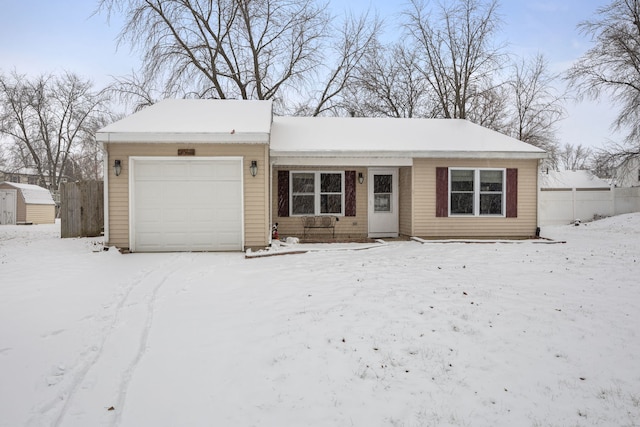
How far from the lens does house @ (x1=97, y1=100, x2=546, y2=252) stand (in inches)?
370

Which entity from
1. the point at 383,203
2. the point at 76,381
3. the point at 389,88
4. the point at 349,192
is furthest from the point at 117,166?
the point at 389,88

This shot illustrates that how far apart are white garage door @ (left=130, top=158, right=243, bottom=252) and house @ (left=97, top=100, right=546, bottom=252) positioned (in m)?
0.02

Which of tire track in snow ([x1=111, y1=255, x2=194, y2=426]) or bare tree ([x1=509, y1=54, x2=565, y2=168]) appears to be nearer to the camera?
tire track in snow ([x1=111, y1=255, x2=194, y2=426])

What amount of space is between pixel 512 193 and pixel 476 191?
1119 millimetres

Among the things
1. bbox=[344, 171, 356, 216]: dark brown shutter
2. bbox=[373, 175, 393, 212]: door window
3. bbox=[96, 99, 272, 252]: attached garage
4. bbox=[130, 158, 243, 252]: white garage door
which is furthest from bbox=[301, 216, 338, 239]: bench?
bbox=[130, 158, 243, 252]: white garage door

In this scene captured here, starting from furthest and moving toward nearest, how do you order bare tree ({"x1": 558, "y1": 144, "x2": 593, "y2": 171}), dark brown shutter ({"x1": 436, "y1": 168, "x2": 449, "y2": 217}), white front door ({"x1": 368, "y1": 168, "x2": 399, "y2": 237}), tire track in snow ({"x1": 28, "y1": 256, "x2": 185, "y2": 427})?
bare tree ({"x1": 558, "y1": 144, "x2": 593, "y2": 171}) < white front door ({"x1": 368, "y1": 168, "x2": 399, "y2": 237}) < dark brown shutter ({"x1": 436, "y1": 168, "x2": 449, "y2": 217}) < tire track in snow ({"x1": 28, "y1": 256, "x2": 185, "y2": 427})

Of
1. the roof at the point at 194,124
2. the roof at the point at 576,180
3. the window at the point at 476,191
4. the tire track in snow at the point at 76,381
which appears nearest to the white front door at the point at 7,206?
the roof at the point at 194,124

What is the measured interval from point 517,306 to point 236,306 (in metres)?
3.64

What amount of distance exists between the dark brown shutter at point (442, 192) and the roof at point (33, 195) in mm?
23890

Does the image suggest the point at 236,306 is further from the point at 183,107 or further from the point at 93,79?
the point at 93,79

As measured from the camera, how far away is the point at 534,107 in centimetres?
2317

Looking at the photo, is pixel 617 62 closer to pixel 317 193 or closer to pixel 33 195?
pixel 317 193

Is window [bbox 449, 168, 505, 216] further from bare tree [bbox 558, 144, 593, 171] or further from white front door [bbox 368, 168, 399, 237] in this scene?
bare tree [bbox 558, 144, 593, 171]

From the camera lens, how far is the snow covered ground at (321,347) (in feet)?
9.23
